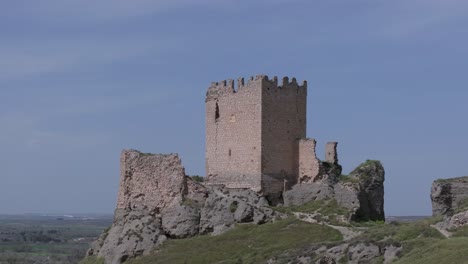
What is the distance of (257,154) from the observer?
4525 cm

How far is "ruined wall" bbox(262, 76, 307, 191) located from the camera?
149 feet

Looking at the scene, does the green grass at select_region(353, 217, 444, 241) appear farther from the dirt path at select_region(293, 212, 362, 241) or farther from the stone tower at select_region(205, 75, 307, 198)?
the stone tower at select_region(205, 75, 307, 198)

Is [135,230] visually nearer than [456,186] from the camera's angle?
No

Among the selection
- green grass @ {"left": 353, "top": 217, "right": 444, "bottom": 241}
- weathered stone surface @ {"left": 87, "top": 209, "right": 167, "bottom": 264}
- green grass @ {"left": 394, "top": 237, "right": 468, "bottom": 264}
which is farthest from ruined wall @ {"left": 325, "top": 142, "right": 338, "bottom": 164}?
green grass @ {"left": 394, "top": 237, "right": 468, "bottom": 264}

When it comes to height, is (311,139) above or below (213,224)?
above

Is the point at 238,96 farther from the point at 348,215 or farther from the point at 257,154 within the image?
the point at 348,215

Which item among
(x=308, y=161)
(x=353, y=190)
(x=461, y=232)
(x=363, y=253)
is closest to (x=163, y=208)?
(x=308, y=161)

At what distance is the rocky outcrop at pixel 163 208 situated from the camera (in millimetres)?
43997

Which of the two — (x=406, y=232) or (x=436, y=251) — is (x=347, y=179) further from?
(x=436, y=251)

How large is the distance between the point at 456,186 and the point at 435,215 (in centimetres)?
149

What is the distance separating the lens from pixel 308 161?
45844 millimetres

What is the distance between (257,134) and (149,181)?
6.58 meters

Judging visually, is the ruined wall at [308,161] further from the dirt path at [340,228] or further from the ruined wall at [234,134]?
the dirt path at [340,228]

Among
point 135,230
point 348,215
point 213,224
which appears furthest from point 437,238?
point 135,230
